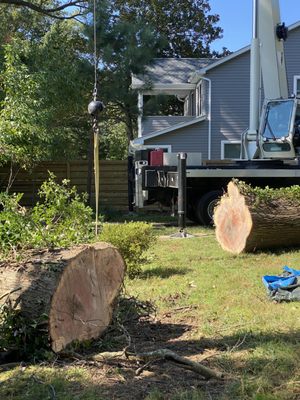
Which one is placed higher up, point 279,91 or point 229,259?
point 279,91

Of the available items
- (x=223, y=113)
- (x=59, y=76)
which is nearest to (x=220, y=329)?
(x=59, y=76)

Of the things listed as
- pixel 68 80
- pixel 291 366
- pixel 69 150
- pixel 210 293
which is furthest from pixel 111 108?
pixel 291 366

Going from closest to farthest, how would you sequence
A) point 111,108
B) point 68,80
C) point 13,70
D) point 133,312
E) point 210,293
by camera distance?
point 133,312, point 210,293, point 13,70, point 68,80, point 111,108

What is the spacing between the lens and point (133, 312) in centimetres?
507

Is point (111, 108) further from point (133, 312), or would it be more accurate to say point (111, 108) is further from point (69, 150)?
point (133, 312)

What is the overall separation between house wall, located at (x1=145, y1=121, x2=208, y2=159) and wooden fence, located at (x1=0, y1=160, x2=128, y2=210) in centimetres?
270

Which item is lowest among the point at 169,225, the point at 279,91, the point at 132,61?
the point at 169,225

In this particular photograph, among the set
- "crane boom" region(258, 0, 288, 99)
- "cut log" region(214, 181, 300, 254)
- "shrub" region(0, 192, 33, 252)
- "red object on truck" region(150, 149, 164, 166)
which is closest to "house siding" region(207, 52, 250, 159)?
"crane boom" region(258, 0, 288, 99)

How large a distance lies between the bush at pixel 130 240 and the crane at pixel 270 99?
687 cm

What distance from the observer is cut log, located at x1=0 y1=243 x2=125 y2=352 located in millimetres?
3891

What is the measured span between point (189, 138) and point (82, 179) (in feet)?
14.9

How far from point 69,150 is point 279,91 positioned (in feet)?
26.0

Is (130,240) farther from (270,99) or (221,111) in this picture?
(221,111)

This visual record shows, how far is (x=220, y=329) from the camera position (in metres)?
4.69
